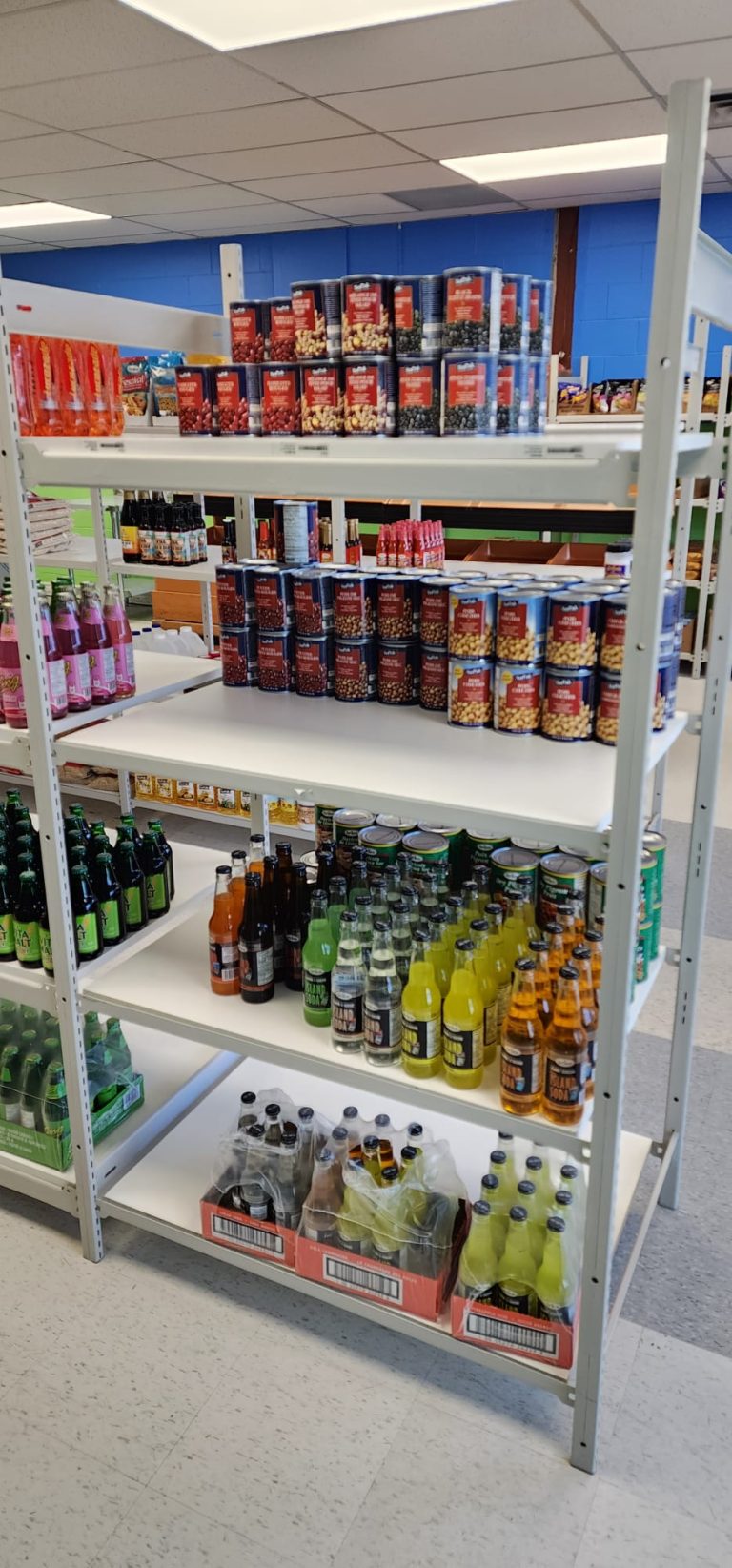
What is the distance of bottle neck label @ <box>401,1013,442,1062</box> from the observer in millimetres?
1800

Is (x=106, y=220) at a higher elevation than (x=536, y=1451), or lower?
higher

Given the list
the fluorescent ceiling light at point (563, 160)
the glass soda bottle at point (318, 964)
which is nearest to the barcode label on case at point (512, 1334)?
the glass soda bottle at point (318, 964)

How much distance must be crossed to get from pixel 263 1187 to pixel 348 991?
1.75 feet

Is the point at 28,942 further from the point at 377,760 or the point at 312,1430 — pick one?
the point at 312,1430

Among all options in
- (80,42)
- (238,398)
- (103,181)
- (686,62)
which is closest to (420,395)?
(238,398)

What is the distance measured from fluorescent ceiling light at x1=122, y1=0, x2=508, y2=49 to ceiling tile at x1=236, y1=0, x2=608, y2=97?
0.13 ft

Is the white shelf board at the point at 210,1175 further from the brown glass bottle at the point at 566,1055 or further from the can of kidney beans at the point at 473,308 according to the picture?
the can of kidney beans at the point at 473,308

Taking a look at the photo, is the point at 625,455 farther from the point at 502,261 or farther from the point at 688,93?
the point at 502,261

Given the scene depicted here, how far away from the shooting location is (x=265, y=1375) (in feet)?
6.52

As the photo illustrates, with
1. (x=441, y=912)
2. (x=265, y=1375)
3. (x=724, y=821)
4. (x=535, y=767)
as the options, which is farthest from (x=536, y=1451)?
(x=724, y=821)

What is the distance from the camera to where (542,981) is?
1732 mm

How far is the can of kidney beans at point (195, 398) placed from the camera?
195 centimetres

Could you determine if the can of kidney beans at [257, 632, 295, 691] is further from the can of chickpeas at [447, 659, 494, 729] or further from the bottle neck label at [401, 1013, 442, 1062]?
the bottle neck label at [401, 1013, 442, 1062]

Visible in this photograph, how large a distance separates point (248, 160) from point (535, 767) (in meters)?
5.63
